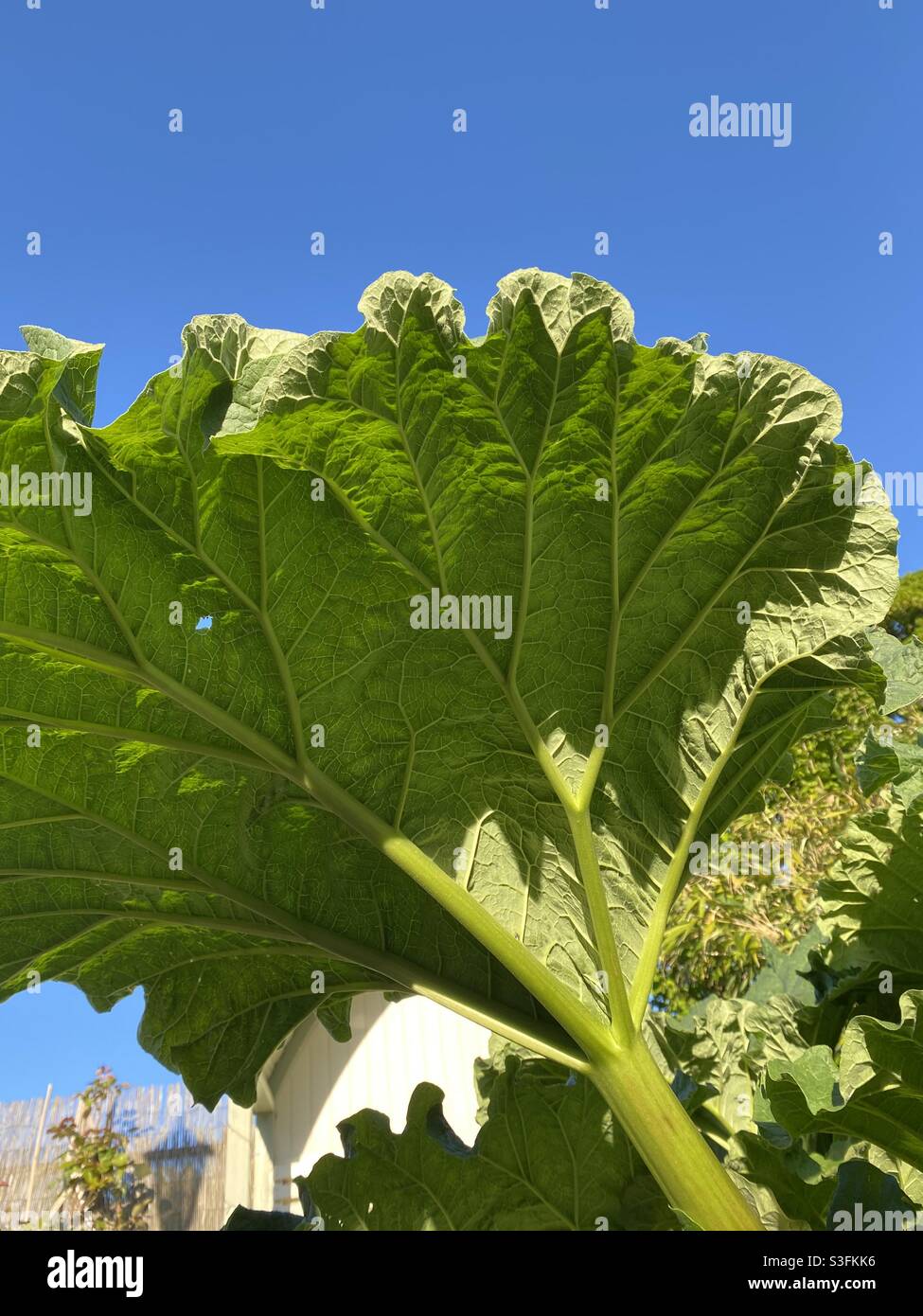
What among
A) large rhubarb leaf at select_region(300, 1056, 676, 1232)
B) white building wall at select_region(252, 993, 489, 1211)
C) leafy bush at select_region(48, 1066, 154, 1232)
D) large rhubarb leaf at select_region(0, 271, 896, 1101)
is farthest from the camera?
leafy bush at select_region(48, 1066, 154, 1232)

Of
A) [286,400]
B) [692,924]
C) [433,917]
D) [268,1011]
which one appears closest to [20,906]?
[268,1011]

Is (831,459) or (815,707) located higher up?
(831,459)

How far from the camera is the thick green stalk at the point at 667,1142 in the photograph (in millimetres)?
1750

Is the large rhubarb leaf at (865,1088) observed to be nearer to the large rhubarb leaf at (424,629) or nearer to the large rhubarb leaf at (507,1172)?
the large rhubarb leaf at (424,629)

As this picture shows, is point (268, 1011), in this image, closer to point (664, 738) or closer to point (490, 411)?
point (664, 738)

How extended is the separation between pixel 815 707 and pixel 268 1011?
1.54 meters

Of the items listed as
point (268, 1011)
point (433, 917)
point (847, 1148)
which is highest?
point (433, 917)

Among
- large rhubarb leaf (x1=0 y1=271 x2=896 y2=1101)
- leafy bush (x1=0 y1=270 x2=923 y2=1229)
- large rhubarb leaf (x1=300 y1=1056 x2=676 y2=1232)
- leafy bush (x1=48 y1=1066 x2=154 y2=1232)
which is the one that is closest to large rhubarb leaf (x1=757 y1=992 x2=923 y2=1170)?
leafy bush (x1=0 y1=270 x2=923 y2=1229)

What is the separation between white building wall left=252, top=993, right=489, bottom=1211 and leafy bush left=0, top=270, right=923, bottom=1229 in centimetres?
609

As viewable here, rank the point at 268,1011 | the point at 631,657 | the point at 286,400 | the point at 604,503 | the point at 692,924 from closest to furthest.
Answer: the point at 286,400 < the point at 604,503 < the point at 631,657 < the point at 268,1011 < the point at 692,924

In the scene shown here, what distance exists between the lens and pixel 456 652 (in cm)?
193

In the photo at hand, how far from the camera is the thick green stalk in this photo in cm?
175

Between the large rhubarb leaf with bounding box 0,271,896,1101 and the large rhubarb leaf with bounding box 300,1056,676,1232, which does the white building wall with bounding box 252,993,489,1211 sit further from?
the large rhubarb leaf with bounding box 0,271,896,1101

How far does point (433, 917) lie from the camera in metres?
2.23
